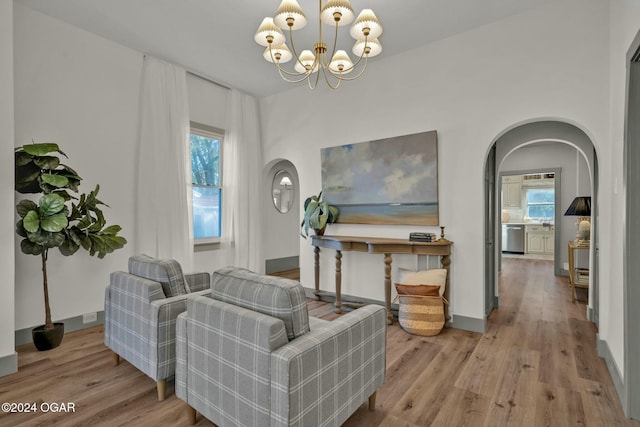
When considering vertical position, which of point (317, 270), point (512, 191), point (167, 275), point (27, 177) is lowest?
point (317, 270)

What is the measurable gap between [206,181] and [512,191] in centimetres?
854

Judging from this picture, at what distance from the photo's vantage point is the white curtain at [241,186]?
16.0 ft

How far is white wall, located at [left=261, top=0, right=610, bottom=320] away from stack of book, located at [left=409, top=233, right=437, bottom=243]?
8.8 inches

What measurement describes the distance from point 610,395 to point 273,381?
2332 millimetres

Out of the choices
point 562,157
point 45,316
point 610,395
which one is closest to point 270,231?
point 45,316

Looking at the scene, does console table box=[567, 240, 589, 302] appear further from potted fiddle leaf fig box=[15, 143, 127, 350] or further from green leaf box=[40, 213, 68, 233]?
green leaf box=[40, 213, 68, 233]

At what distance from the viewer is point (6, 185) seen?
252 centimetres

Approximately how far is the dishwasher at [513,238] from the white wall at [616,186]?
6774 millimetres

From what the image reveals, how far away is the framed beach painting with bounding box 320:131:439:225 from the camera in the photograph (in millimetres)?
3645

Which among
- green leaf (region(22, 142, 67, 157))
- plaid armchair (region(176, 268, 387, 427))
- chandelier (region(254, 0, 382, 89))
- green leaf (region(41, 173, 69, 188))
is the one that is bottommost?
plaid armchair (region(176, 268, 387, 427))

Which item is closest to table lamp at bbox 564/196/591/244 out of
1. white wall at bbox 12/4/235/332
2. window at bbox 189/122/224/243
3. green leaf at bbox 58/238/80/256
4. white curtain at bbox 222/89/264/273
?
white curtain at bbox 222/89/264/273

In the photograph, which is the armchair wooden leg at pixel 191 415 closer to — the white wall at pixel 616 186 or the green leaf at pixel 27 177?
the green leaf at pixel 27 177

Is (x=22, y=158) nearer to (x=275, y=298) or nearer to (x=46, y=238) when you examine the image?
(x=46, y=238)

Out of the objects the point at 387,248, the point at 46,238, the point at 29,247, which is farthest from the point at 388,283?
the point at 29,247
